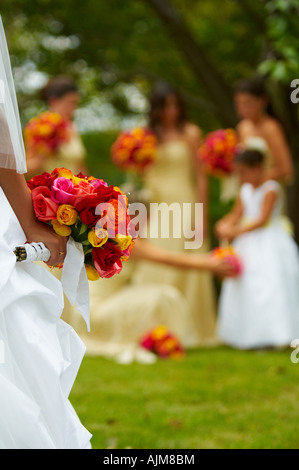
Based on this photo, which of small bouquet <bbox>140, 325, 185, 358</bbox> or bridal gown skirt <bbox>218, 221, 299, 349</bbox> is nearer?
small bouquet <bbox>140, 325, 185, 358</bbox>

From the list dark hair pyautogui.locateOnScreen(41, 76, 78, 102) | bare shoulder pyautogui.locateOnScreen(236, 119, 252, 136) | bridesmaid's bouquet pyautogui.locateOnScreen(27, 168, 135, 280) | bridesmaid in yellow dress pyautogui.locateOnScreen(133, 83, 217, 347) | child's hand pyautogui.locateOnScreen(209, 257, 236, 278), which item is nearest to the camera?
bridesmaid's bouquet pyautogui.locateOnScreen(27, 168, 135, 280)

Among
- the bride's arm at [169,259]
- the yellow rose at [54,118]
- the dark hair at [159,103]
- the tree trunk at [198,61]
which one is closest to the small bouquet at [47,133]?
the yellow rose at [54,118]

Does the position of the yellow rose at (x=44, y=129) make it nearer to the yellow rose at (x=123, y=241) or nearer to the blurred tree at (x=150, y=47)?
the blurred tree at (x=150, y=47)

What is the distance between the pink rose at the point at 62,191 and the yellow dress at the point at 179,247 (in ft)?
15.1

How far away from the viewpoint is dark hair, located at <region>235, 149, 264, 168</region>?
6199mm

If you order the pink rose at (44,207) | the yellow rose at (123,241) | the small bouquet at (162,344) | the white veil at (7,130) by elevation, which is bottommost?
the small bouquet at (162,344)

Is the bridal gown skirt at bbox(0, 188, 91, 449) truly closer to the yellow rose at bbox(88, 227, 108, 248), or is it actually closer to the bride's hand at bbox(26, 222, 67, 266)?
the bride's hand at bbox(26, 222, 67, 266)

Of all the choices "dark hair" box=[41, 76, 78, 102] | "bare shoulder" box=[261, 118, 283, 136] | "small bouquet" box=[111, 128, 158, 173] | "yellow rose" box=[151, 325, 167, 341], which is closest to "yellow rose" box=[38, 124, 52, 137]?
→ "dark hair" box=[41, 76, 78, 102]

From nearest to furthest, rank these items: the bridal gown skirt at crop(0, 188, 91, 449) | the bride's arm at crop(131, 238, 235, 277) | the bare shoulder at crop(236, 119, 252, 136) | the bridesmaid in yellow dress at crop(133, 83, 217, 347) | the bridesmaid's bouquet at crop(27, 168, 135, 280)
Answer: the bridal gown skirt at crop(0, 188, 91, 449) < the bridesmaid's bouquet at crop(27, 168, 135, 280) < the bride's arm at crop(131, 238, 235, 277) < the bare shoulder at crop(236, 119, 252, 136) < the bridesmaid in yellow dress at crop(133, 83, 217, 347)

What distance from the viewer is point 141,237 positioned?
6305 millimetres

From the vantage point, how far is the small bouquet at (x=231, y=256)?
20.5ft

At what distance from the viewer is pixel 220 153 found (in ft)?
22.9

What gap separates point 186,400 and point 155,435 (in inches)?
33.3
